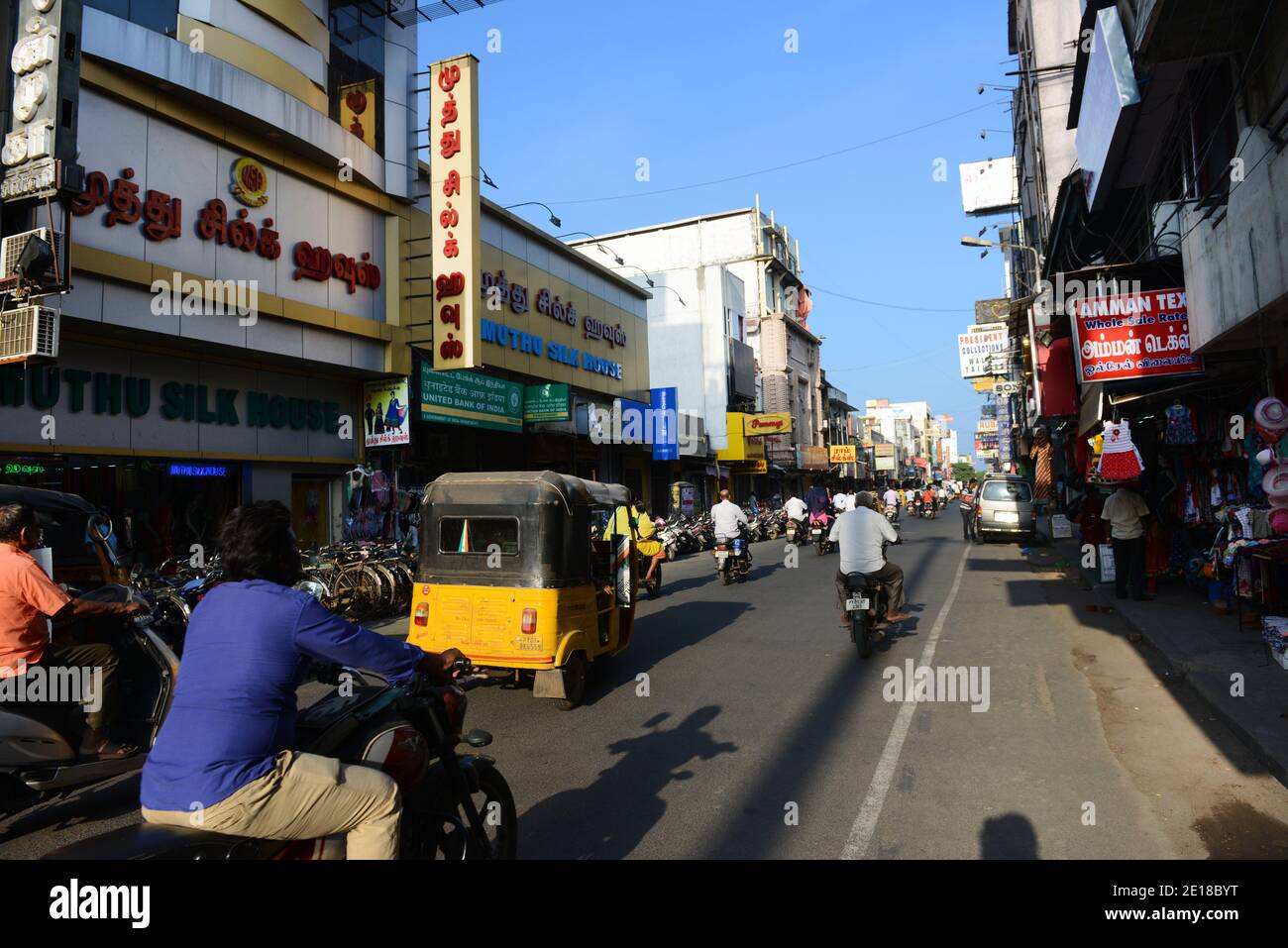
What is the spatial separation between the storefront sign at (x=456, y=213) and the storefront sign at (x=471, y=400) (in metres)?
0.65

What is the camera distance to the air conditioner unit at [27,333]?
8.55 meters

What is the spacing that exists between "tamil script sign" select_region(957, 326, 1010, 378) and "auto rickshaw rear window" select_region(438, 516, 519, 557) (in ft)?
131

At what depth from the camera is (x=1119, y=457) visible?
10367mm

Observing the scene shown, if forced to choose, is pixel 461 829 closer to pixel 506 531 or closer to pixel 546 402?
pixel 506 531

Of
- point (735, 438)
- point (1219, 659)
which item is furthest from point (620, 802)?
point (735, 438)

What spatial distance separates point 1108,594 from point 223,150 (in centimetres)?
1559

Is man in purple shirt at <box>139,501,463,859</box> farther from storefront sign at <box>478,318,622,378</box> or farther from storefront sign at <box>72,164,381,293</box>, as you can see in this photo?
storefront sign at <box>478,318,622,378</box>

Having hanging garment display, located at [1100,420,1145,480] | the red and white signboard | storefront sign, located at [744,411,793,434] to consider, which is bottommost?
hanging garment display, located at [1100,420,1145,480]

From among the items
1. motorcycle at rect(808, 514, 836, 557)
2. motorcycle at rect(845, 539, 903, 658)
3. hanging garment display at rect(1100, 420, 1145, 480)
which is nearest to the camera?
motorcycle at rect(845, 539, 903, 658)

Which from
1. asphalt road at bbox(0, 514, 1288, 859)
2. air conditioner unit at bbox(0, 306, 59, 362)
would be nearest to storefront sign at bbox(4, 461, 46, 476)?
air conditioner unit at bbox(0, 306, 59, 362)

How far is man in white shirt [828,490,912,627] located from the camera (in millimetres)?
8633

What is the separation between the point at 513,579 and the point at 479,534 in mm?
573
